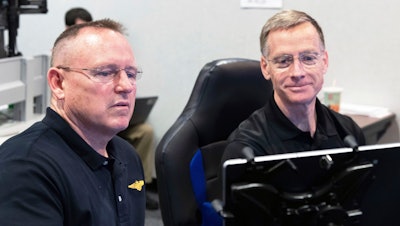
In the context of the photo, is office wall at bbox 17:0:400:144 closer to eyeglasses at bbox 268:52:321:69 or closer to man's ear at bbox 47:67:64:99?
eyeglasses at bbox 268:52:321:69

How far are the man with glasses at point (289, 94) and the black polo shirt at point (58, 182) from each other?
429 millimetres

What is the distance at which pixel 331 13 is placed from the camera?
3041 millimetres

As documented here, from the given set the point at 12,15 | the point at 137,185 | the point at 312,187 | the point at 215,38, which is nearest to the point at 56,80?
the point at 137,185

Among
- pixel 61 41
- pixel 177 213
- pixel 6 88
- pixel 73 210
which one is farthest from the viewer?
pixel 6 88

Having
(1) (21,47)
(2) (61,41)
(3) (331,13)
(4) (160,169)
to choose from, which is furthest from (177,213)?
(1) (21,47)

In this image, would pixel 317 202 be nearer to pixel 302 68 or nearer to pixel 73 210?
pixel 73 210

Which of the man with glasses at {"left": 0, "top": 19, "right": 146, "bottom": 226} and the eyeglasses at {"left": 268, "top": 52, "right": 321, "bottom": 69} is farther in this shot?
the eyeglasses at {"left": 268, "top": 52, "right": 321, "bottom": 69}

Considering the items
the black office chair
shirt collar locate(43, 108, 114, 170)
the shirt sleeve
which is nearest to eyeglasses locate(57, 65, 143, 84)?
shirt collar locate(43, 108, 114, 170)

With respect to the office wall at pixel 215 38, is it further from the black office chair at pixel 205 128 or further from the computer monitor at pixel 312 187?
the computer monitor at pixel 312 187

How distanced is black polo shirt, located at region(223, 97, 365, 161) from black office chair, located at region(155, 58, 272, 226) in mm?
186

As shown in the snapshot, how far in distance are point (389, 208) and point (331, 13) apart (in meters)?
2.06

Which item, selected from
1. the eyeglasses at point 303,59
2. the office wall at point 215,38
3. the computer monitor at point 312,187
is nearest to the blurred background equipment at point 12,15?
the office wall at point 215,38

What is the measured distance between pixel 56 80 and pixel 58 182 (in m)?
0.27

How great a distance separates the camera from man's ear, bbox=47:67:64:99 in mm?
1291
